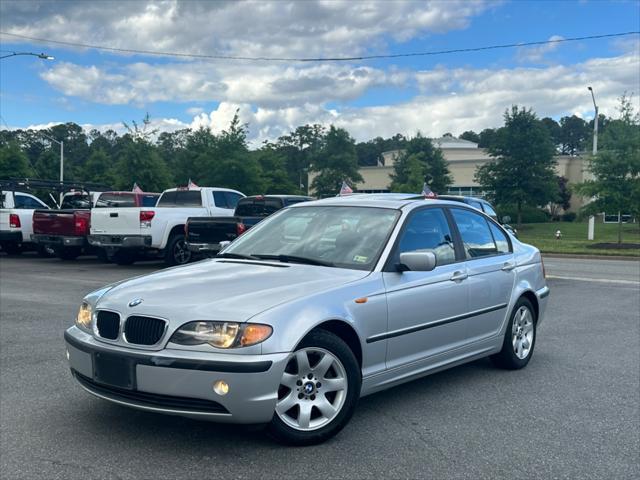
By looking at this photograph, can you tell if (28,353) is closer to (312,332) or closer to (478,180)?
(312,332)

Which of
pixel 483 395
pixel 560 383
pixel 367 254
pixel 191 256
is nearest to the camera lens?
pixel 367 254

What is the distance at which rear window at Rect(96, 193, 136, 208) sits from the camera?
1767 centimetres

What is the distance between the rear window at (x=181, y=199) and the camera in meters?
17.5

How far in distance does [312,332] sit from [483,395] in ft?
6.62

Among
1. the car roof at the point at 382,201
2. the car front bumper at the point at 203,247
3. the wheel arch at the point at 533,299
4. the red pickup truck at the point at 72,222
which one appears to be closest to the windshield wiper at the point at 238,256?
the car roof at the point at 382,201

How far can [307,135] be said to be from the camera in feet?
347

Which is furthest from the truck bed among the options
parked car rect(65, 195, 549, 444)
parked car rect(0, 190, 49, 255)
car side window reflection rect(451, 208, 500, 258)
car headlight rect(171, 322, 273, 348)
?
car headlight rect(171, 322, 273, 348)

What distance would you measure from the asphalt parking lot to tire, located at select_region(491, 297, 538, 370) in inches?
4.5

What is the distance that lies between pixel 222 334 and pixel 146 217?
1245 centimetres

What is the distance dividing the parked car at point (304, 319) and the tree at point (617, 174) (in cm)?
2258

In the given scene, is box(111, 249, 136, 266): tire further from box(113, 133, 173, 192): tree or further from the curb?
box(113, 133, 173, 192): tree

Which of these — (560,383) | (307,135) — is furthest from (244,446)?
(307,135)

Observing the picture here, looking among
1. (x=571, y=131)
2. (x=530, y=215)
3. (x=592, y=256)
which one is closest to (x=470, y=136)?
(x=571, y=131)

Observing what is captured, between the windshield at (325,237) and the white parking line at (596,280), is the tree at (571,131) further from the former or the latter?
the windshield at (325,237)
